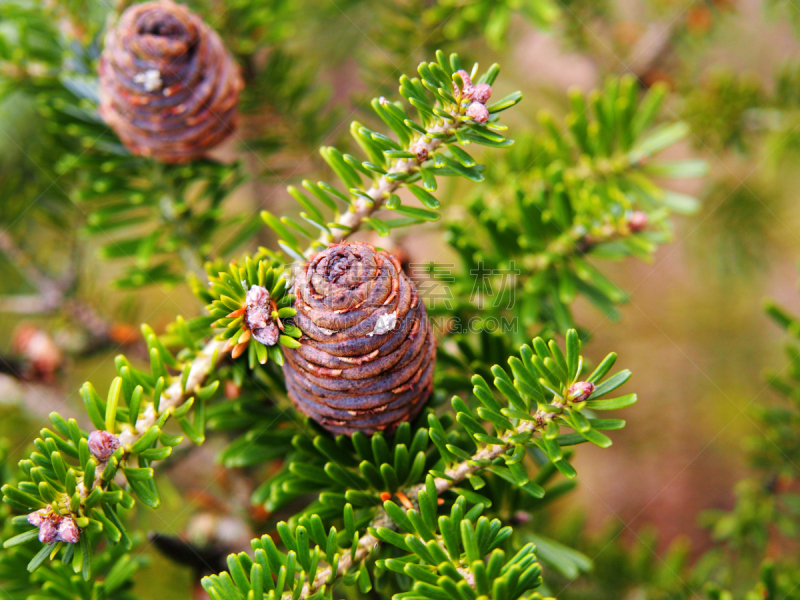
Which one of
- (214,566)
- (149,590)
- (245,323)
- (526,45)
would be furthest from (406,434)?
(526,45)

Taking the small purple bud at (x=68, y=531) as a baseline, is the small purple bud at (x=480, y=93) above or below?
above

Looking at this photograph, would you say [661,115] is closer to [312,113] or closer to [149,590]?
[312,113]

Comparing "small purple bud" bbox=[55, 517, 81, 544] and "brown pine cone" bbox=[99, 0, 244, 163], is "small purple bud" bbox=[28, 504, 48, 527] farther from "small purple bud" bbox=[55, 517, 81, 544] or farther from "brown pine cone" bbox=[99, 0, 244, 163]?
"brown pine cone" bbox=[99, 0, 244, 163]

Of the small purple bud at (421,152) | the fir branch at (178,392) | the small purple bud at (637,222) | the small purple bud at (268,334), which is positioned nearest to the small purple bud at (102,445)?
the fir branch at (178,392)

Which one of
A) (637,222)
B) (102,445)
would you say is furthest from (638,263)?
(102,445)

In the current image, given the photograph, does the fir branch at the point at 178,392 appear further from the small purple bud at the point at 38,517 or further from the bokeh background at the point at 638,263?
the bokeh background at the point at 638,263

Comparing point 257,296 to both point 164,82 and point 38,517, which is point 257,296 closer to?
point 38,517

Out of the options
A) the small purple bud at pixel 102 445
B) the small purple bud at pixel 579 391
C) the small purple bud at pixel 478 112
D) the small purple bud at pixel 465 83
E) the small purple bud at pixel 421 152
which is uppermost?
the small purple bud at pixel 465 83

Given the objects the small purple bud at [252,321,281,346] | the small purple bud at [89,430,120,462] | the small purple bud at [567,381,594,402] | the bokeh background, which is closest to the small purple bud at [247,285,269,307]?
the small purple bud at [252,321,281,346]
